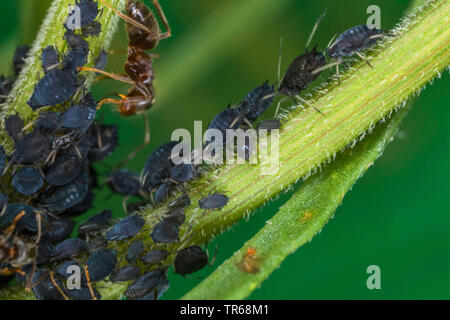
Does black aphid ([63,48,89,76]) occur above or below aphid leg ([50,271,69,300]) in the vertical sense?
above

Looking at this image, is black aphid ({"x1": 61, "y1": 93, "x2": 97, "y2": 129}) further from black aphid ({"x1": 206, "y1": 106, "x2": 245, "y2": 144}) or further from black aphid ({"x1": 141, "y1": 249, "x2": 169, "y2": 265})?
black aphid ({"x1": 141, "y1": 249, "x2": 169, "y2": 265})

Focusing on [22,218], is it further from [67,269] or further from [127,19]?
[127,19]

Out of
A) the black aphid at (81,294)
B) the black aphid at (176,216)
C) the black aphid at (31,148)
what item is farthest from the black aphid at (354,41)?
the black aphid at (81,294)

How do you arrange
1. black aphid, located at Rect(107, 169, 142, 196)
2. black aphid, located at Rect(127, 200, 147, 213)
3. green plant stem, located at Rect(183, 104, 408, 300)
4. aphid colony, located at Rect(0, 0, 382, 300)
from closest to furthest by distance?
green plant stem, located at Rect(183, 104, 408, 300)
aphid colony, located at Rect(0, 0, 382, 300)
black aphid, located at Rect(127, 200, 147, 213)
black aphid, located at Rect(107, 169, 142, 196)

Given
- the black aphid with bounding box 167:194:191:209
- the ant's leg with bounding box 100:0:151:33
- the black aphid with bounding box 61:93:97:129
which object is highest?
the ant's leg with bounding box 100:0:151:33

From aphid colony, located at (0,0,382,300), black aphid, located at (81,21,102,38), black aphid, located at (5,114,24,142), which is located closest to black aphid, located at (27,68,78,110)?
aphid colony, located at (0,0,382,300)

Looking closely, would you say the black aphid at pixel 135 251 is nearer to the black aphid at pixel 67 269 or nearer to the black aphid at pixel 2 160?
the black aphid at pixel 67 269
